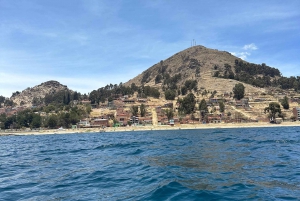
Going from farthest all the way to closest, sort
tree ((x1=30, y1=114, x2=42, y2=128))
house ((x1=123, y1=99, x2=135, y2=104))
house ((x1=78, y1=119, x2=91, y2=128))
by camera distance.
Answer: house ((x1=123, y1=99, x2=135, y2=104)), tree ((x1=30, y1=114, x2=42, y2=128)), house ((x1=78, y1=119, x2=91, y2=128))

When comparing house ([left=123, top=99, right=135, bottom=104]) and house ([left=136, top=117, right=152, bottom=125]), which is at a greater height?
house ([left=123, top=99, right=135, bottom=104])

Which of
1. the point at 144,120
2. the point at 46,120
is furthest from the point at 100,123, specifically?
the point at 46,120

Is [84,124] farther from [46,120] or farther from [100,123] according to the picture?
[46,120]

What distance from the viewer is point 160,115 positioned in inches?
6211


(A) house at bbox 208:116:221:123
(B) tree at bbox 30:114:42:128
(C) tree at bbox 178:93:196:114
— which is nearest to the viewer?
(A) house at bbox 208:116:221:123

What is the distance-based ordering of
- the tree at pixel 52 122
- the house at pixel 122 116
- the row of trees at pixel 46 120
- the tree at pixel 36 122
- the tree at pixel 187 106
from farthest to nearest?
the tree at pixel 36 122 < the house at pixel 122 116 < the row of trees at pixel 46 120 < the tree at pixel 187 106 < the tree at pixel 52 122

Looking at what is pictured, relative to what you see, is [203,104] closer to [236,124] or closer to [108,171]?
[236,124]

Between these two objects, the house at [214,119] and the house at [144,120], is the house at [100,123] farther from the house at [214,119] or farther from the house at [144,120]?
the house at [214,119]

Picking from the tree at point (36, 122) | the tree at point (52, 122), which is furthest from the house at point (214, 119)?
the tree at point (36, 122)

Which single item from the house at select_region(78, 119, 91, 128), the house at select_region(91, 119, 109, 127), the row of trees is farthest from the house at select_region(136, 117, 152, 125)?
the row of trees

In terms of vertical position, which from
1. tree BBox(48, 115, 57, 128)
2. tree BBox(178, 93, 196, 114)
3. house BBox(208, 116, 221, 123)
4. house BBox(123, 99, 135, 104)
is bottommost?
house BBox(208, 116, 221, 123)

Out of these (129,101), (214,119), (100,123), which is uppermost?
(129,101)

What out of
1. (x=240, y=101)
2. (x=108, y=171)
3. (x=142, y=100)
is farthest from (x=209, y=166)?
(x=142, y=100)

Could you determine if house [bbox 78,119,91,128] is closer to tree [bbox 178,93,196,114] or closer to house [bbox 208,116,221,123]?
tree [bbox 178,93,196,114]
